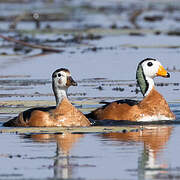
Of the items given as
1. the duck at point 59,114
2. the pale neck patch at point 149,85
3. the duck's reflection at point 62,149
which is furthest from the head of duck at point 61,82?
the pale neck patch at point 149,85

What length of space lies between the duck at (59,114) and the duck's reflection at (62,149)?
0.72 m

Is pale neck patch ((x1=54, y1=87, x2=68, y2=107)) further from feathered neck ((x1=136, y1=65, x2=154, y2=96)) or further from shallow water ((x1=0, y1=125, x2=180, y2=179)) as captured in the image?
feathered neck ((x1=136, y1=65, x2=154, y2=96))

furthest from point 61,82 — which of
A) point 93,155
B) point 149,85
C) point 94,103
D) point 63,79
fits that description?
point 93,155

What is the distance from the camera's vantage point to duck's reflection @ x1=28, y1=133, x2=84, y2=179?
1069 centimetres

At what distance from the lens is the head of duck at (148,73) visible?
1633cm

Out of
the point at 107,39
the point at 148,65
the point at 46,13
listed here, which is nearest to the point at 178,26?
the point at 107,39

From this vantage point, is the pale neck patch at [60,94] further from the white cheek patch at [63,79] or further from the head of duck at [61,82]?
the white cheek patch at [63,79]

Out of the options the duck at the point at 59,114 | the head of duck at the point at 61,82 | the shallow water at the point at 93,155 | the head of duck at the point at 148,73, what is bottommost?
the shallow water at the point at 93,155

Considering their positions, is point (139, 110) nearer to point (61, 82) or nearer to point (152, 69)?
point (152, 69)

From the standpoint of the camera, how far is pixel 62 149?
1249 cm

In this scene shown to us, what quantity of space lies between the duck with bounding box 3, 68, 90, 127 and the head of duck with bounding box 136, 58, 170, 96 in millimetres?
1811

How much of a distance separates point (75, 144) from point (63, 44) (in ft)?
67.4

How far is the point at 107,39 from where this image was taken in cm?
3528

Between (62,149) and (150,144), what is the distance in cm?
132
